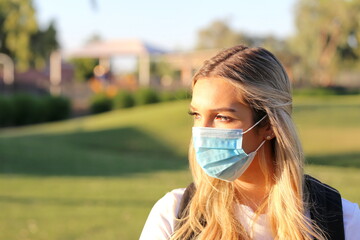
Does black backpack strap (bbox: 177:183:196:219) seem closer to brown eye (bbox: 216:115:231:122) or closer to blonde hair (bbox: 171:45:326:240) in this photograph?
blonde hair (bbox: 171:45:326:240)

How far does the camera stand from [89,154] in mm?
14523

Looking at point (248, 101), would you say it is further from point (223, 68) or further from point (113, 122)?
point (113, 122)

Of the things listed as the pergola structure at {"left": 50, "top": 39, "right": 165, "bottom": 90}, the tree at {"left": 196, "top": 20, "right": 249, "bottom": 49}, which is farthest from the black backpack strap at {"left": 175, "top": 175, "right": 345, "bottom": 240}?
the tree at {"left": 196, "top": 20, "right": 249, "bottom": 49}

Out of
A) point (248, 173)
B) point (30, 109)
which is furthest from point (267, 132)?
point (30, 109)

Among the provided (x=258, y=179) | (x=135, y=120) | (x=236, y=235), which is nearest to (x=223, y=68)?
(x=258, y=179)

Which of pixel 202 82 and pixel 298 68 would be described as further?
pixel 298 68

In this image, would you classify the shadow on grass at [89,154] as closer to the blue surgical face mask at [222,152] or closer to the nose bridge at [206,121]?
the blue surgical face mask at [222,152]

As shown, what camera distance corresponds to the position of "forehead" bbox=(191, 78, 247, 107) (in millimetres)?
2088

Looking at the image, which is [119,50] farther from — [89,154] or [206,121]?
[206,121]

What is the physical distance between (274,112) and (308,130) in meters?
15.0

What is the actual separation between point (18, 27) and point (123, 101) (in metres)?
18.0

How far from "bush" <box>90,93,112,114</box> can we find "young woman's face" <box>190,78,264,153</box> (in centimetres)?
2908

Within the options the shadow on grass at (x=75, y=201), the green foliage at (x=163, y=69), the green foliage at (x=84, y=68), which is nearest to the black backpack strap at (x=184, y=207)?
the shadow on grass at (x=75, y=201)

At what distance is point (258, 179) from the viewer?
2273 mm
